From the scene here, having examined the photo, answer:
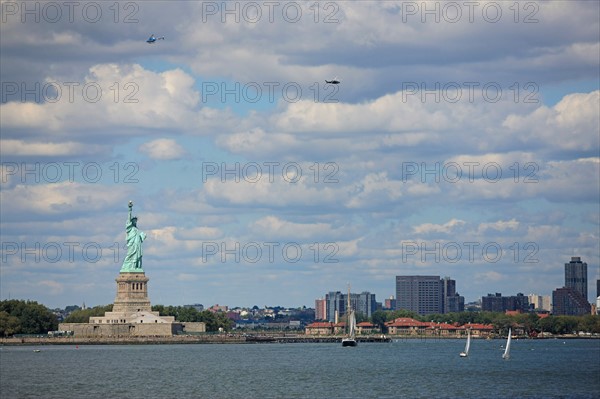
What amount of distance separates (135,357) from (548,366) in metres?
50.1

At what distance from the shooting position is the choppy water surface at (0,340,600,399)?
10394 centimetres

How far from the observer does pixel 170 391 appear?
105688 mm

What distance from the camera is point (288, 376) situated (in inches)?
4968

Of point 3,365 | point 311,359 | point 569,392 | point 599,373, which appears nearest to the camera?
point 569,392

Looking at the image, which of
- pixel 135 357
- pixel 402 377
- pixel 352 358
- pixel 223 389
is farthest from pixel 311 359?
pixel 223 389

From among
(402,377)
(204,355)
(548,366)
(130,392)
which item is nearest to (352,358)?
(204,355)

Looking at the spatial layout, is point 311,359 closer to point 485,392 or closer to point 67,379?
point 67,379

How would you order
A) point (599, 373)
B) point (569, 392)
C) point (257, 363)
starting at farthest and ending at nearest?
point (257, 363)
point (599, 373)
point (569, 392)

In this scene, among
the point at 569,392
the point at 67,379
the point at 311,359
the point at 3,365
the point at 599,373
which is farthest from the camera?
the point at 311,359

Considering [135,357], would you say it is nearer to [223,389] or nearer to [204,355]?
[204,355]

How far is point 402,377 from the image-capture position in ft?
409

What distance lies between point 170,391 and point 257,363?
5024 centimetres

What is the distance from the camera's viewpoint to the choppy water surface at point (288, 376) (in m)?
104

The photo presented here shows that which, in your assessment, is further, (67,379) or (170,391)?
(67,379)
